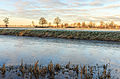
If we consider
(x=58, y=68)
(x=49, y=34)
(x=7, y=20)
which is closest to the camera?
(x=58, y=68)

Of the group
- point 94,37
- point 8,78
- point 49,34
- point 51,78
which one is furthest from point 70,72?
point 49,34

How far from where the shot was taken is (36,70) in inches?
343

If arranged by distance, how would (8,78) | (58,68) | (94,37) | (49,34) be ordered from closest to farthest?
(8,78) → (58,68) → (94,37) → (49,34)

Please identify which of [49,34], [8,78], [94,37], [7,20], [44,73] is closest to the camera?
[8,78]

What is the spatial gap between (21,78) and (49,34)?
115 ft

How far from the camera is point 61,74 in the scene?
8.52 meters

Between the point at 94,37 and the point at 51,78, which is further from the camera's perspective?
the point at 94,37

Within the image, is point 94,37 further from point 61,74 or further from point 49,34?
point 61,74

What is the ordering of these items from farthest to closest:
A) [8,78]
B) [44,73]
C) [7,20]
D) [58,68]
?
[7,20] → [58,68] → [44,73] → [8,78]

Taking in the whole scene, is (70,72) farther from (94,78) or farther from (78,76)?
(94,78)

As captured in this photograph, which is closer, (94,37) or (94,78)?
(94,78)

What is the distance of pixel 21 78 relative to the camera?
7.77 m

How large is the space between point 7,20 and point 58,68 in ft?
513

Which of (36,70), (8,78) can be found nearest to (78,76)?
(36,70)
